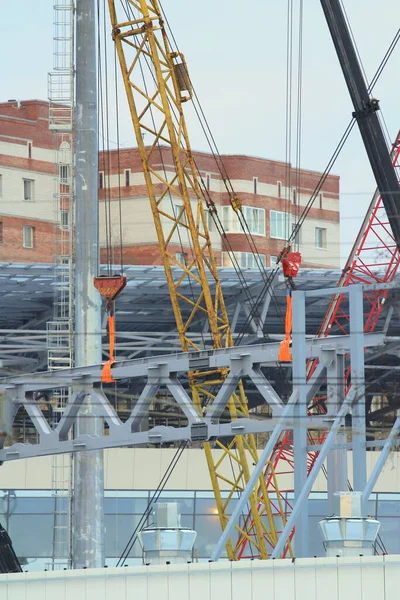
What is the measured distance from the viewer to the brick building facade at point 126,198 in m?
101

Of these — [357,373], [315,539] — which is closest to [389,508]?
[315,539]

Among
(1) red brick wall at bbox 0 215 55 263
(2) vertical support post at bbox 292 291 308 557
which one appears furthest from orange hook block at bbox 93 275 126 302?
(1) red brick wall at bbox 0 215 55 263

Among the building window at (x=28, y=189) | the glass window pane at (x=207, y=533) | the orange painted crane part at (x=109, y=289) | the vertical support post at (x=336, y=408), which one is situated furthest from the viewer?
the building window at (x=28, y=189)

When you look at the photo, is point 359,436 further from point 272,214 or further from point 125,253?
point 272,214

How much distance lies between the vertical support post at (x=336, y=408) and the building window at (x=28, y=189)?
6281cm

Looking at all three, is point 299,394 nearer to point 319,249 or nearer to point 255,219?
point 255,219

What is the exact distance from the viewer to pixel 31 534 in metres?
63.5

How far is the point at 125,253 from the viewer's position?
10550cm

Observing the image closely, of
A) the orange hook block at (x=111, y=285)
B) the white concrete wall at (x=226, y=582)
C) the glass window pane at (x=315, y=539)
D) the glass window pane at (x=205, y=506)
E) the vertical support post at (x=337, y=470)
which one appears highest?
the orange hook block at (x=111, y=285)

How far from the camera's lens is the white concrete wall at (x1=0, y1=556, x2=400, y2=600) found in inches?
1003

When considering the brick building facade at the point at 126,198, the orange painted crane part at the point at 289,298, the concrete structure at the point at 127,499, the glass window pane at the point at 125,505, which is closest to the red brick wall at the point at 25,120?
the brick building facade at the point at 126,198

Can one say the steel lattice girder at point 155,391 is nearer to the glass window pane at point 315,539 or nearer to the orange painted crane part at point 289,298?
the orange painted crane part at point 289,298

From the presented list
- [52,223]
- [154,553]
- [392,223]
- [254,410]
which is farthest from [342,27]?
[52,223]

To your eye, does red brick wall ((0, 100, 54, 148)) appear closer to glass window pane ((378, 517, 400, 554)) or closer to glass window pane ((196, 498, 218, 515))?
glass window pane ((196, 498, 218, 515))
